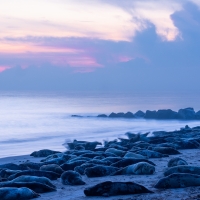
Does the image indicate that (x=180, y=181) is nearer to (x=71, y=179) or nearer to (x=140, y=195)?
(x=140, y=195)

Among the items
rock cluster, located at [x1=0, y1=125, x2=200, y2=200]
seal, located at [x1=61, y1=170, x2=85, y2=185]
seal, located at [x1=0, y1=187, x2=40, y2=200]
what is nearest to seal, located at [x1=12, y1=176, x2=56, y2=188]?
rock cluster, located at [x1=0, y1=125, x2=200, y2=200]

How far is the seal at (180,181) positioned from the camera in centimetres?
882

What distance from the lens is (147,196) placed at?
8.31 m

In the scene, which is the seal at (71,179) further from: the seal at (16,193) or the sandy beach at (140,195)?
the seal at (16,193)

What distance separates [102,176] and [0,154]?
38.8 feet

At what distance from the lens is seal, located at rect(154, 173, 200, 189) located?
347 inches

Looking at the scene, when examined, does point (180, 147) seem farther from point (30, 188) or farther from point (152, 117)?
point (152, 117)

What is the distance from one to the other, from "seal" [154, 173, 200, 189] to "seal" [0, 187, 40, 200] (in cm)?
252

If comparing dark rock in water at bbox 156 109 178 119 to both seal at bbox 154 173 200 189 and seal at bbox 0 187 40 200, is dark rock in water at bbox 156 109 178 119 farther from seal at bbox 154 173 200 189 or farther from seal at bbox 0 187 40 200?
seal at bbox 0 187 40 200

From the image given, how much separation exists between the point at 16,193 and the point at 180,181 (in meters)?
3.17

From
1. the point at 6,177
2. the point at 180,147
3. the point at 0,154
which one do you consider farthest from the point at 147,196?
the point at 0,154

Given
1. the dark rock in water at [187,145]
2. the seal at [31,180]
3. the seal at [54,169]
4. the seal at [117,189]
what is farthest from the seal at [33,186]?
the dark rock in water at [187,145]

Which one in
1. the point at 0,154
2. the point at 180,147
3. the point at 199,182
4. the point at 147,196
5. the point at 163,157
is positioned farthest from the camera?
the point at 0,154

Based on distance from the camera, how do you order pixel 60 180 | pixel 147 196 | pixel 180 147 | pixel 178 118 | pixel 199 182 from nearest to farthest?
pixel 147 196, pixel 199 182, pixel 60 180, pixel 180 147, pixel 178 118
